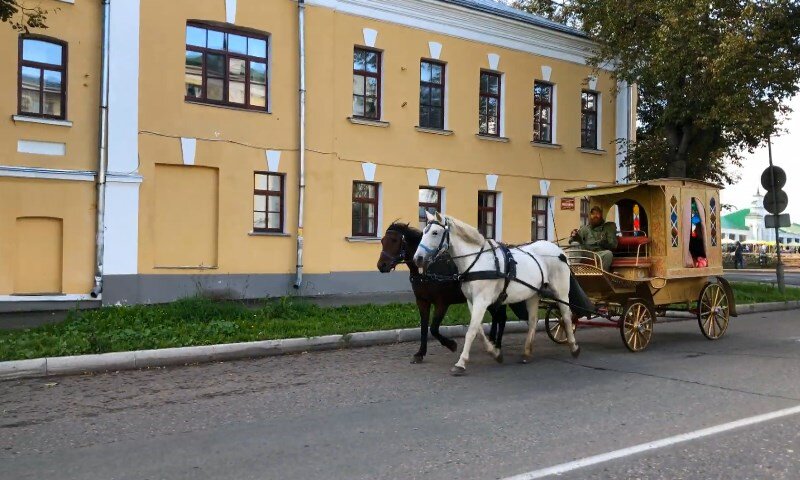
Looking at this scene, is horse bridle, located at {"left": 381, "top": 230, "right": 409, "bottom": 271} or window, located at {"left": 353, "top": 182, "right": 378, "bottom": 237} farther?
window, located at {"left": 353, "top": 182, "right": 378, "bottom": 237}

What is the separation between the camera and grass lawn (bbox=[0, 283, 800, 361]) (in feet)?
30.7

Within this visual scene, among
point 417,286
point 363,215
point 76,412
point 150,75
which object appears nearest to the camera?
point 76,412

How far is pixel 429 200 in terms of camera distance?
65.0 ft

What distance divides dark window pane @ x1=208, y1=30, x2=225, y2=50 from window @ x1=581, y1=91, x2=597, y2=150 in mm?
12386

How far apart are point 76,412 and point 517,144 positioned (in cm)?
1680

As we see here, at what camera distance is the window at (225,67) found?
52.9 ft

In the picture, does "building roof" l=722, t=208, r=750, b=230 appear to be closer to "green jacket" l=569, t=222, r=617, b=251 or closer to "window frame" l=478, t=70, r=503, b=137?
"window frame" l=478, t=70, r=503, b=137

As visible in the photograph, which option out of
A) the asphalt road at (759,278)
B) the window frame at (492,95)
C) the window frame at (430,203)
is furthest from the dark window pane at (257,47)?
the asphalt road at (759,278)

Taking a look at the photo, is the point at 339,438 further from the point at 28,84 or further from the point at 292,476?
the point at 28,84

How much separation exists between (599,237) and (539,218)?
1173cm

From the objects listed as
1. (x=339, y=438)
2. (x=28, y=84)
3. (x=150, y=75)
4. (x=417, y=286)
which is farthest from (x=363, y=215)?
Answer: (x=339, y=438)

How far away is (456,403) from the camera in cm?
689

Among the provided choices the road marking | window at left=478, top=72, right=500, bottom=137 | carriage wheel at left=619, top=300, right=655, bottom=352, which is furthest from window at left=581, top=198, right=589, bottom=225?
the road marking

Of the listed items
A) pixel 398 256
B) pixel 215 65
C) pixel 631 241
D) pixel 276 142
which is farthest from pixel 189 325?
pixel 215 65
